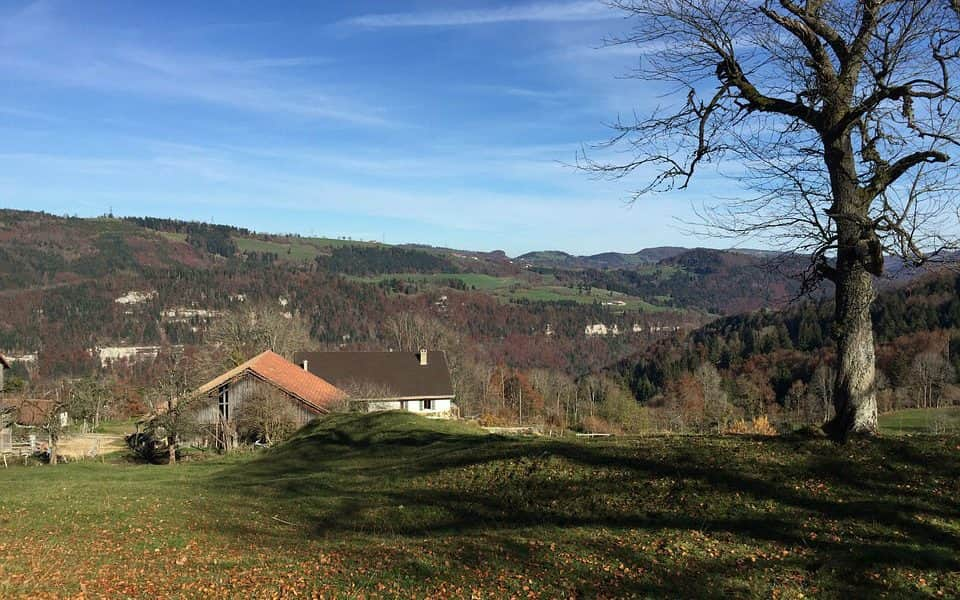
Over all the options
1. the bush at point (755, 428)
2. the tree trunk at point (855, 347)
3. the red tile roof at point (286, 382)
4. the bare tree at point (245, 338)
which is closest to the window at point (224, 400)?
the red tile roof at point (286, 382)

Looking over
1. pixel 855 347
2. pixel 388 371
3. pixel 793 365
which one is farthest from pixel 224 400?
pixel 793 365

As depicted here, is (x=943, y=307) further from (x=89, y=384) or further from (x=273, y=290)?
(x=273, y=290)

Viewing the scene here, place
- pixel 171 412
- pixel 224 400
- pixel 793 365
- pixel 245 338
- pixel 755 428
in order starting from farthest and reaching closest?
pixel 793 365
pixel 245 338
pixel 224 400
pixel 755 428
pixel 171 412

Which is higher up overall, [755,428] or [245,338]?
[245,338]

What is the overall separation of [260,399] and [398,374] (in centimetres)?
2344

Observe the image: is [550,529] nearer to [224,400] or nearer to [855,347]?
[855,347]

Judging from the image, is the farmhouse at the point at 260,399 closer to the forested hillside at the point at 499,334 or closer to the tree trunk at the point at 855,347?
the forested hillside at the point at 499,334

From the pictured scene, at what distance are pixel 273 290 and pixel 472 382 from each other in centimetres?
10601

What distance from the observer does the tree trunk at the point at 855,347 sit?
11227 mm

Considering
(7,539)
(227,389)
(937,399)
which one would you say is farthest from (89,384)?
(937,399)

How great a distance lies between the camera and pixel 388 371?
5909cm

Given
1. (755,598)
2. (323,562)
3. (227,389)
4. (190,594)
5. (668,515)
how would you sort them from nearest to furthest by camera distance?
(755,598)
(190,594)
(323,562)
(668,515)
(227,389)

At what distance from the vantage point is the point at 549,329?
177250mm

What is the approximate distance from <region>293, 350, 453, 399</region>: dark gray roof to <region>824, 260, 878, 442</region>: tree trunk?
153 feet
